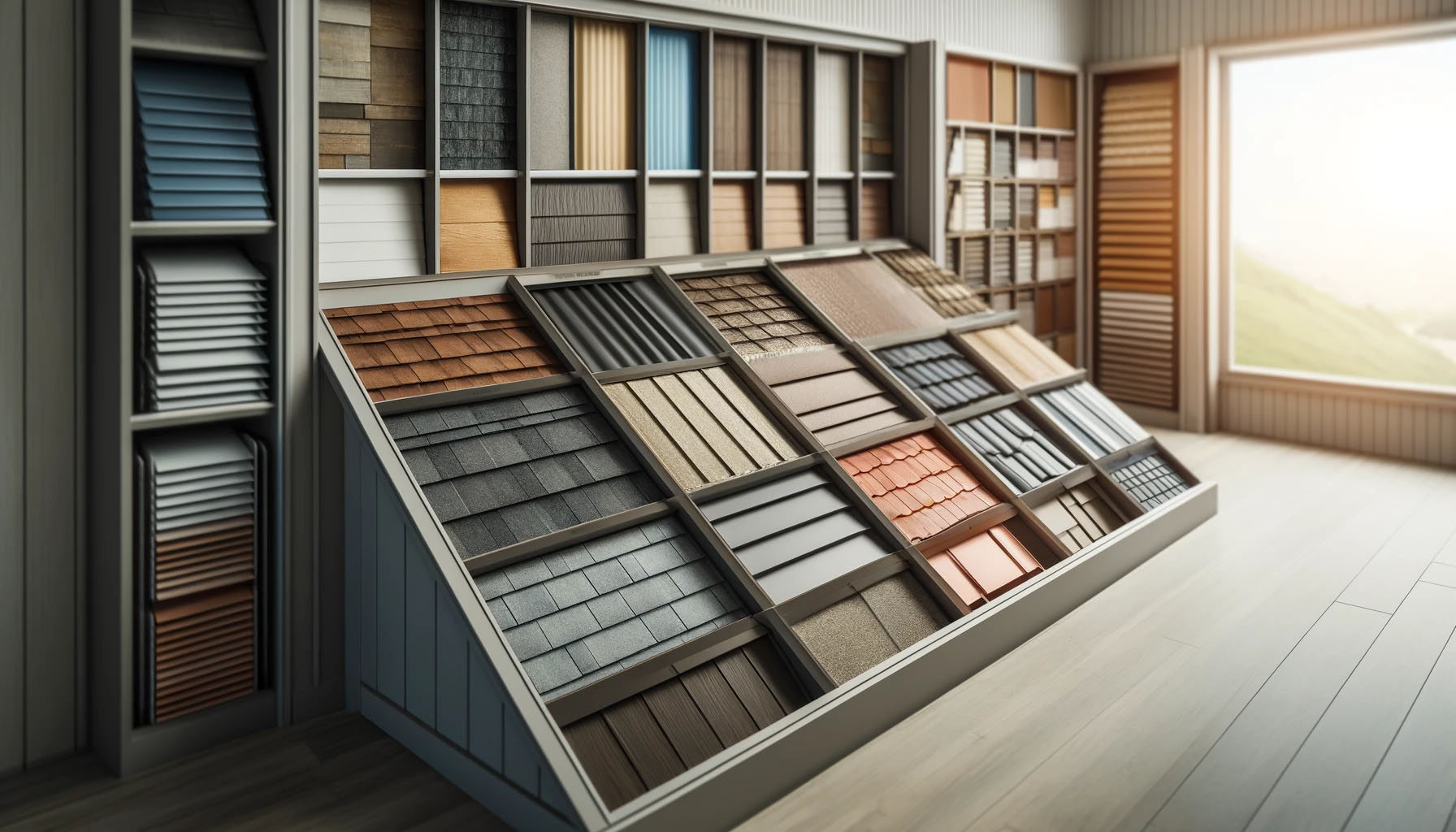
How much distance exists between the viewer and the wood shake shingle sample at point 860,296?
14.0 ft

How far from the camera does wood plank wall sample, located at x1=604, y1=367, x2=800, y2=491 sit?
308 cm

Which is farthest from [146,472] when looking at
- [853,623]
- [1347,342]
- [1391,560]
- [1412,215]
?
[1412,215]

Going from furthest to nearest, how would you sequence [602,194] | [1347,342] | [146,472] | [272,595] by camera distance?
1. [1347,342]
2. [602,194]
3. [272,595]
4. [146,472]

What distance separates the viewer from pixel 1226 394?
6.45 meters

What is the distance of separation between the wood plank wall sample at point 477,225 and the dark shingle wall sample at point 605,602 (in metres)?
1.22

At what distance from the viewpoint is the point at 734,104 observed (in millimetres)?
4320

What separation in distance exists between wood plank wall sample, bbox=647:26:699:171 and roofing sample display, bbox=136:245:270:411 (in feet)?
5.62

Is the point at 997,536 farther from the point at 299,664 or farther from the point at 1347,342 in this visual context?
the point at 1347,342

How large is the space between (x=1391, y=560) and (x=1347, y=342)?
350 inches

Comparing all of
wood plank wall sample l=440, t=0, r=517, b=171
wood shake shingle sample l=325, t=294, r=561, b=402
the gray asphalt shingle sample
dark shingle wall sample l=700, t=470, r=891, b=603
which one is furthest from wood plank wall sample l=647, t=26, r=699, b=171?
dark shingle wall sample l=700, t=470, r=891, b=603

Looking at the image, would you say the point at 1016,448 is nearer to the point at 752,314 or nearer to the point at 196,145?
the point at 752,314

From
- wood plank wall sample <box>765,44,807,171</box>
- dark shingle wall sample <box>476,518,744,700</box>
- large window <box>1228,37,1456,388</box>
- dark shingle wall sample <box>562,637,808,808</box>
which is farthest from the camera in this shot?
large window <box>1228,37,1456,388</box>

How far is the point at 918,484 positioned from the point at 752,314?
3.03 ft

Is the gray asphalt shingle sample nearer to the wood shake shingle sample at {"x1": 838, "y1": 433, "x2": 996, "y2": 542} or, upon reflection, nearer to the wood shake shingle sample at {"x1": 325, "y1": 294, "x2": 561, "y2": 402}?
the wood shake shingle sample at {"x1": 325, "y1": 294, "x2": 561, "y2": 402}
